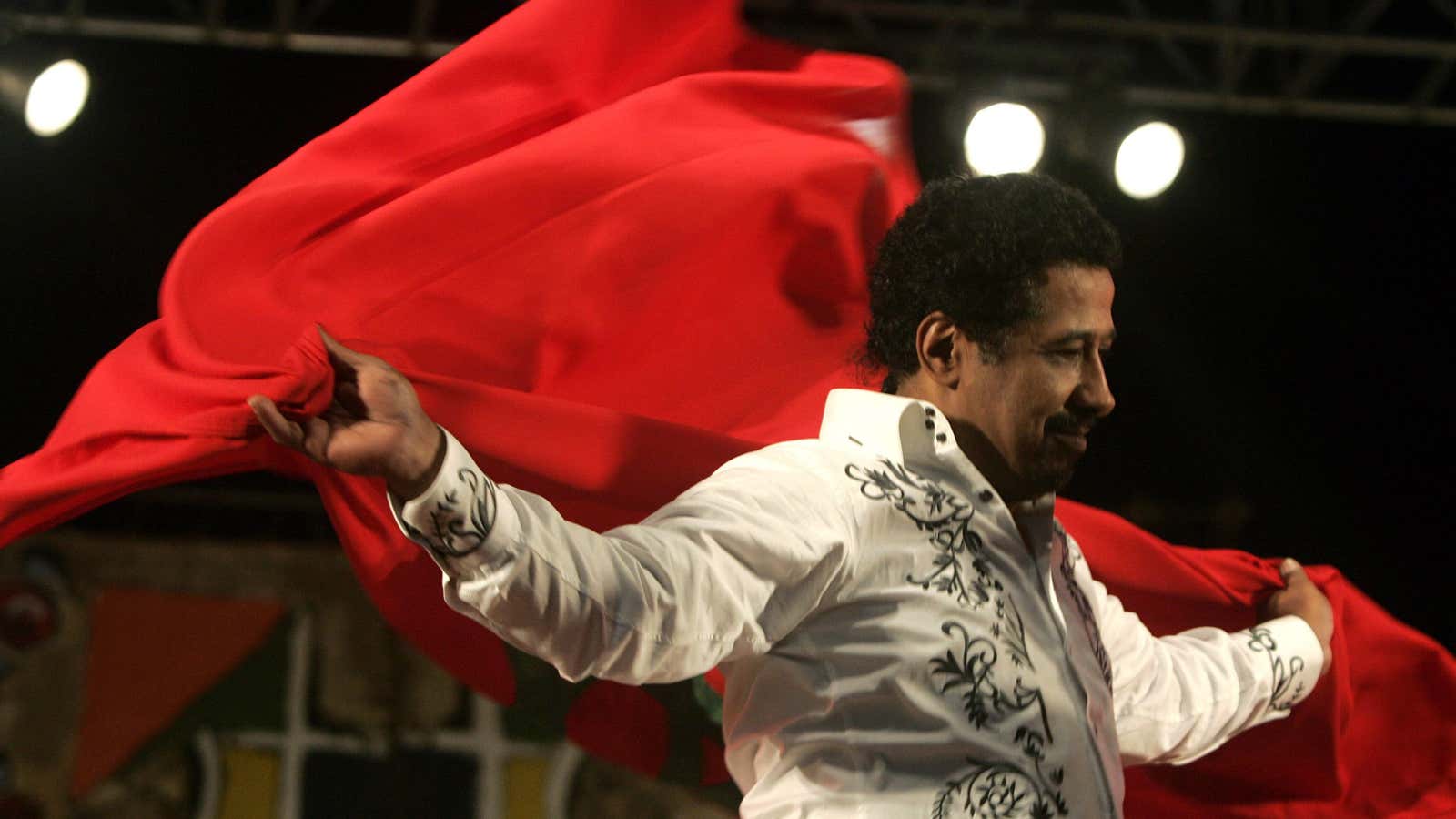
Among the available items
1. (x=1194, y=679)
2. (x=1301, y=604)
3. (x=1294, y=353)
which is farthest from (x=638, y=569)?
(x=1294, y=353)

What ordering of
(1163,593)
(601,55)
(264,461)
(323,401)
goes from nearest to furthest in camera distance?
1. (323,401)
2. (264,461)
3. (601,55)
4. (1163,593)

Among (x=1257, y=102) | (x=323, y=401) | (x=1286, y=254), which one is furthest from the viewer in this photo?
(x=1286, y=254)

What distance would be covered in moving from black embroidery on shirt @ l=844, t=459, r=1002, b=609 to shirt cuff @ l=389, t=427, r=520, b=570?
411 mm

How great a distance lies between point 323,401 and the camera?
46.8 inches

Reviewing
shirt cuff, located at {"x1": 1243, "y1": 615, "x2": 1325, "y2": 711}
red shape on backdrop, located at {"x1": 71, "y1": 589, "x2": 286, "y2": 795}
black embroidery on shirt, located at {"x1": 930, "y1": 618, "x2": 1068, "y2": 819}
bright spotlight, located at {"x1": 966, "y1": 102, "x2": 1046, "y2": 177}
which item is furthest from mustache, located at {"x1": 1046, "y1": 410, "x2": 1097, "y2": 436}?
red shape on backdrop, located at {"x1": 71, "y1": 589, "x2": 286, "y2": 795}

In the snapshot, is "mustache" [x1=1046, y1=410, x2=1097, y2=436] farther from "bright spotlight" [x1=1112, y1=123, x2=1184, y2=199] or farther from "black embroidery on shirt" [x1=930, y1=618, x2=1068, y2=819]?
"bright spotlight" [x1=1112, y1=123, x2=1184, y2=199]

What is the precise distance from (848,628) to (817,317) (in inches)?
25.4

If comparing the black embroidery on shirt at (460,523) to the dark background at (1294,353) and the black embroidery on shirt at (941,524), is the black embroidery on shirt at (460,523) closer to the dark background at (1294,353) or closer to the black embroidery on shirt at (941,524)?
the black embroidery on shirt at (941,524)

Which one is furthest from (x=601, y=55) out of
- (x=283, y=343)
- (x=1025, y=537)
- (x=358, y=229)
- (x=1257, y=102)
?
(x=1257, y=102)

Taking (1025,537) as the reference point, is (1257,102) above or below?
above

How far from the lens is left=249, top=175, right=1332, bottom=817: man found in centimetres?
117

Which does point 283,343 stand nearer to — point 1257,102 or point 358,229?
point 358,229

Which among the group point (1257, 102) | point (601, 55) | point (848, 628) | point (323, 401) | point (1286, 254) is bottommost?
point (848, 628)

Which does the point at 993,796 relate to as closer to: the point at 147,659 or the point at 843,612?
the point at 843,612
